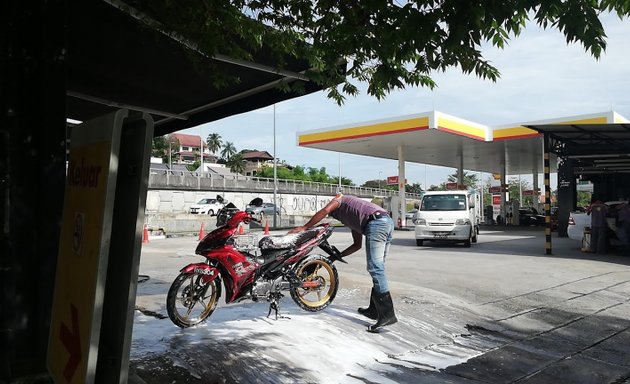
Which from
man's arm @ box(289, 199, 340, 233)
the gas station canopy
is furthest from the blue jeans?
the gas station canopy

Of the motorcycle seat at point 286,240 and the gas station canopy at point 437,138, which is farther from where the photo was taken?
the gas station canopy at point 437,138

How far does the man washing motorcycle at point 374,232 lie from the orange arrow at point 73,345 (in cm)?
372

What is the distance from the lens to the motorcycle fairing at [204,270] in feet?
16.7

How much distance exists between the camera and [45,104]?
2.74m

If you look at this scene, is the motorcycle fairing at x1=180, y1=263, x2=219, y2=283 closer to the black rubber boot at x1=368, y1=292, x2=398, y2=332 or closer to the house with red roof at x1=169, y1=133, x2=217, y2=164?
the black rubber boot at x1=368, y1=292, x2=398, y2=332

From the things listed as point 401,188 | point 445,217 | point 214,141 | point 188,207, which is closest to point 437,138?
point 401,188

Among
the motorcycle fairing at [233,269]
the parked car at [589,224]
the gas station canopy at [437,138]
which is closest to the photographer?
the motorcycle fairing at [233,269]

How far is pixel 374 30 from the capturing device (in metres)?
3.92

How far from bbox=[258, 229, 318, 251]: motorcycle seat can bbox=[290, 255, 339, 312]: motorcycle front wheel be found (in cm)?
27

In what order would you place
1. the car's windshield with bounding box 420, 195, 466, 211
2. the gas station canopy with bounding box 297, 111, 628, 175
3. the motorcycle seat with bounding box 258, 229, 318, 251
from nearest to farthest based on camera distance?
the motorcycle seat with bounding box 258, 229, 318, 251, the car's windshield with bounding box 420, 195, 466, 211, the gas station canopy with bounding box 297, 111, 628, 175

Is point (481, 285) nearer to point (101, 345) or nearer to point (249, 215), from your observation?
point (249, 215)

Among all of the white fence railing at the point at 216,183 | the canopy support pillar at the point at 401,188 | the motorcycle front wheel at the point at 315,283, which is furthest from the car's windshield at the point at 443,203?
the white fence railing at the point at 216,183

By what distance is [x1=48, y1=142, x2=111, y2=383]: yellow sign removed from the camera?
5.71 feet

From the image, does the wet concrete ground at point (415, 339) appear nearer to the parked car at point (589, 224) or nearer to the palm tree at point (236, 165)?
the parked car at point (589, 224)
